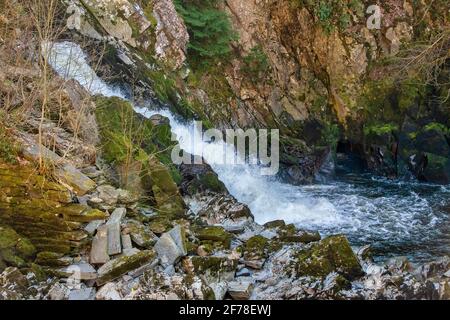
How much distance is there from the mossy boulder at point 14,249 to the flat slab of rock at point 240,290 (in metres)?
2.67

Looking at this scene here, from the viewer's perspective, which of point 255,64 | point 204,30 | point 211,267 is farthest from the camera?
point 255,64

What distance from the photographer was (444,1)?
43.6 ft

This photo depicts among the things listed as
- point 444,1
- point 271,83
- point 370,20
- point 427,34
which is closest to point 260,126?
point 271,83

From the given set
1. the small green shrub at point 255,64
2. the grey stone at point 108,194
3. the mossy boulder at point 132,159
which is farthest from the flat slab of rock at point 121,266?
the small green shrub at point 255,64

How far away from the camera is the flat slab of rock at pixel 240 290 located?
5.56 metres

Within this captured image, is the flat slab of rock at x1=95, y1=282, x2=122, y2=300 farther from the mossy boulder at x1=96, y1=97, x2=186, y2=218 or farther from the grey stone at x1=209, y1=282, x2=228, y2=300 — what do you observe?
the mossy boulder at x1=96, y1=97, x2=186, y2=218

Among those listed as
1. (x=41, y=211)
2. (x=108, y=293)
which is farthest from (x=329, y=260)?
(x=41, y=211)

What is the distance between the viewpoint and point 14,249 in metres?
5.66

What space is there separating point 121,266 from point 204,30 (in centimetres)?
923

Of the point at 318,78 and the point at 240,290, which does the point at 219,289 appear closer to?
the point at 240,290

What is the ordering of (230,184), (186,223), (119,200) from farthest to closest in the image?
(230,184) < (186,223) < (119,200)
